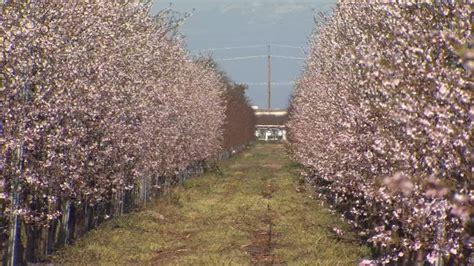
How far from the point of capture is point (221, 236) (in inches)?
918

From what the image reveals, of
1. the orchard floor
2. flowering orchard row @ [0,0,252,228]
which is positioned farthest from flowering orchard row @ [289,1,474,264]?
flowering orchard row @ [0,0,252,228]

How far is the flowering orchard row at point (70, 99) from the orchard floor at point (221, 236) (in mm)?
1939

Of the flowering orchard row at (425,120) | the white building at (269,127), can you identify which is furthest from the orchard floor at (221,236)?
the white building at (269,127)

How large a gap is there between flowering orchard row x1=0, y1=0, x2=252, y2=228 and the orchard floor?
6.36ft

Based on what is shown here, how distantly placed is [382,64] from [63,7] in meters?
9.87

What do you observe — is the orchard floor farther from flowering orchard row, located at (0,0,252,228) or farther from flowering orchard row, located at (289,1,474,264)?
flowering orchard row, located at (289,1,474,264)

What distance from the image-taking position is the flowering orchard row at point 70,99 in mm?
14273

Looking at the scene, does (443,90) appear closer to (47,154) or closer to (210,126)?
(47,154)

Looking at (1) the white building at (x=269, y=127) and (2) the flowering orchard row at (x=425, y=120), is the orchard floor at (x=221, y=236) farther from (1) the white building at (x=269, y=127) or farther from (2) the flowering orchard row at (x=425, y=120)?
(1) the white building at (x=269, y=127)

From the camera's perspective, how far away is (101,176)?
19.6m

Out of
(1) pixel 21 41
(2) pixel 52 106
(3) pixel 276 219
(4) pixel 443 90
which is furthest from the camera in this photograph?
(3) pixel 276 219

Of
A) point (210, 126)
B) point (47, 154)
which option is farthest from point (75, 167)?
point (210, 126)

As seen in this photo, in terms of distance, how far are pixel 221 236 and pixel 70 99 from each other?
943 centimetres

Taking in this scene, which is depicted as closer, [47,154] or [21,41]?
[21,41]
